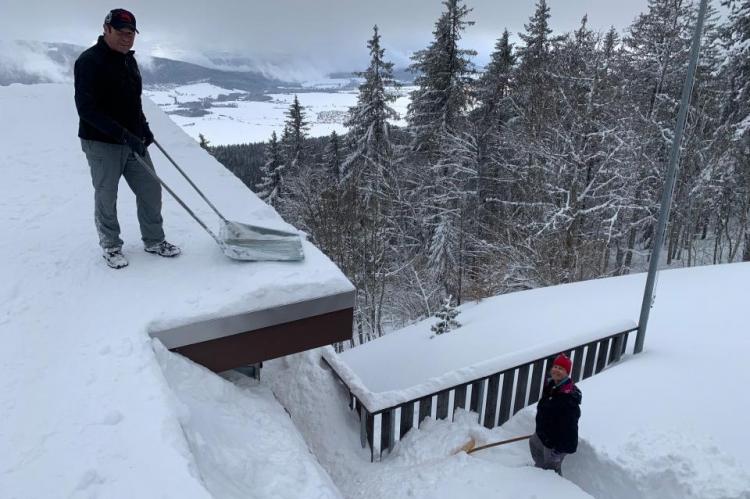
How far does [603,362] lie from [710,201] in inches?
570

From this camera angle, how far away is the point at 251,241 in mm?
4090

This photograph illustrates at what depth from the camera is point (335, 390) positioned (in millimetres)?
5137

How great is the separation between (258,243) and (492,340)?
12.8 ft

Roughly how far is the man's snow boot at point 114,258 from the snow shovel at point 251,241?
2.20 feet

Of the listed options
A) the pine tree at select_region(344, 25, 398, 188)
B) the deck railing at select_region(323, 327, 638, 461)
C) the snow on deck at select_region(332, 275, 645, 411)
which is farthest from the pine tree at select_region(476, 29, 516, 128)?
the deck railing at select_region(323, 327, 638, 461)

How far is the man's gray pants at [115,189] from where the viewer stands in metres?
3.59

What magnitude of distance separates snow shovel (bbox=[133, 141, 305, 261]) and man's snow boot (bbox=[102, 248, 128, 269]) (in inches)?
26.4

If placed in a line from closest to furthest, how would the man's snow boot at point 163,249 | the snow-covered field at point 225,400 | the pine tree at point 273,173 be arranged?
1. the snow-covered field at point 225,400
2. the man's snow boot at point 163,249
3. the pine tree at point 273,173

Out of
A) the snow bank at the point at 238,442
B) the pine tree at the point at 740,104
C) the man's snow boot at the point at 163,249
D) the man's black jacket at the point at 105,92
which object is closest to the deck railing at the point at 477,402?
the snow bank at the point at 238,442

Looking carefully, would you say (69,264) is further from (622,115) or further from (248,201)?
(622,115)

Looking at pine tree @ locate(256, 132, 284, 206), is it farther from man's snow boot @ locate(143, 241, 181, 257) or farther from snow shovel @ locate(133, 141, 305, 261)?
man's snow boot @ locate(143, 241, 181, 257)

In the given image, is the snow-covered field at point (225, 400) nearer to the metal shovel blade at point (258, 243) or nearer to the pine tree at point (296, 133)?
the metal shovel blade at point (258, 243)

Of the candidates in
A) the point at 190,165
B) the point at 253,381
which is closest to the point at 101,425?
the point at 253,381

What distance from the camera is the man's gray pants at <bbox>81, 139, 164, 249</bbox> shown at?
359cm
